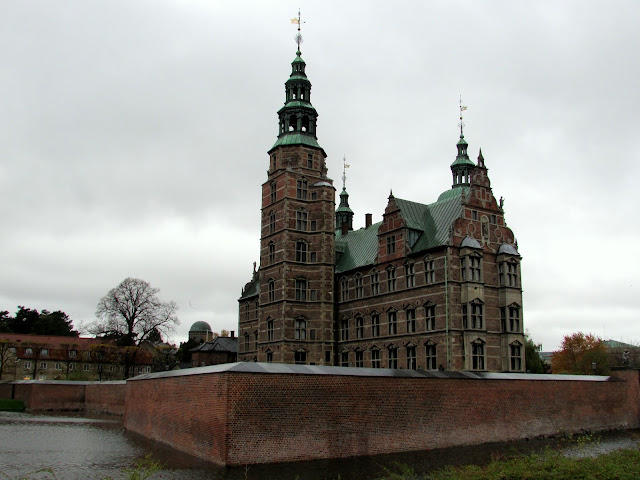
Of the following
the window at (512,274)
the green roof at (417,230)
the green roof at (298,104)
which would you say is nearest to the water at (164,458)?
the window at (512,274)

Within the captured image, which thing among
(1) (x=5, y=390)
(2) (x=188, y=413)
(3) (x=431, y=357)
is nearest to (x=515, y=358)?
(3) (x=431, y=357)

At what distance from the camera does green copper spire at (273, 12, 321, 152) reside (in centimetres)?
5044

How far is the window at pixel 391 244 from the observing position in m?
43.6

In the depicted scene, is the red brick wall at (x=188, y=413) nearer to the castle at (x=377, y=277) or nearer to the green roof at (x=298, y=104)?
the castle at (x=377, y=277)

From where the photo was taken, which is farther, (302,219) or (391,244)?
(302,219)

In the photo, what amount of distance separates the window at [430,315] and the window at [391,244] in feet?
17.5

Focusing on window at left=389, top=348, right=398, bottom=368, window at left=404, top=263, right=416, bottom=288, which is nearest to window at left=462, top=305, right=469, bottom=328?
window at left=404, top=263, right=416, bottom=288

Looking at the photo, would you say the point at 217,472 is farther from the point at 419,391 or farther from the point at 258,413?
the point at 419,391

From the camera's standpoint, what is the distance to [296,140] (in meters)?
49.7

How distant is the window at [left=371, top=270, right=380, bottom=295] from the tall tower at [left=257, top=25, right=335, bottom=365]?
13.7 feet

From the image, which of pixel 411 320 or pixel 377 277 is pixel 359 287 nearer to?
pixel 377 277

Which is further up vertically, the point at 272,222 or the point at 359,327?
the point at 272,222

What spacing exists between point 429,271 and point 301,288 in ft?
37.0

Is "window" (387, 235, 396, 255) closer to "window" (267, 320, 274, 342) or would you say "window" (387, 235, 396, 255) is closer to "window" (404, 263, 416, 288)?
"window" (404, 263, 416, 288)
